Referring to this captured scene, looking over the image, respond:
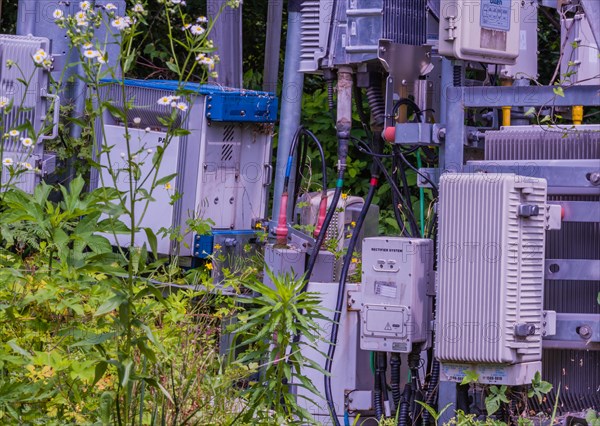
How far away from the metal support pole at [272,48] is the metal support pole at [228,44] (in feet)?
1.74

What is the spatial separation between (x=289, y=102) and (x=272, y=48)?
1.51 m

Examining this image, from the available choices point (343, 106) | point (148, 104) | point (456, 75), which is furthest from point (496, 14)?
point (148, 104)

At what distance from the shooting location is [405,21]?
5.19 metres

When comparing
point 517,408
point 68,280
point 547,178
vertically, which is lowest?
point 517,408

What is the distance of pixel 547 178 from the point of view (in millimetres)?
4449

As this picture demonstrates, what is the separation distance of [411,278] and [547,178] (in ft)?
2.27

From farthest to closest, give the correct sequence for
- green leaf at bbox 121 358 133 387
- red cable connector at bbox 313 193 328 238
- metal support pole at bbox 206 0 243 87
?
metal support pole at bbox 206 0 243 87
red cable connector at bbox 313 193 328 238
green leaf at bbox 121 358 133 387

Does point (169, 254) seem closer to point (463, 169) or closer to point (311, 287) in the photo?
point (311, 287)


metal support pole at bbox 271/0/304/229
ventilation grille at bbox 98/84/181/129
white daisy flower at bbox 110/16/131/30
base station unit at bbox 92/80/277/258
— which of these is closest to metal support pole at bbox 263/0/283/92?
metal support pole at bbox 271/0/304/229

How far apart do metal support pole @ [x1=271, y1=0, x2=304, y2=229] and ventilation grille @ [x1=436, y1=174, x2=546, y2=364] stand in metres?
1.81

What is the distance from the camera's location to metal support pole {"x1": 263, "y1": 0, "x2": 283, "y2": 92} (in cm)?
756

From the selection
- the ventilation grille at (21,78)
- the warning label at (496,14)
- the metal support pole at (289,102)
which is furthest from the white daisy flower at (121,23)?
the ventilation grille at (21,78)

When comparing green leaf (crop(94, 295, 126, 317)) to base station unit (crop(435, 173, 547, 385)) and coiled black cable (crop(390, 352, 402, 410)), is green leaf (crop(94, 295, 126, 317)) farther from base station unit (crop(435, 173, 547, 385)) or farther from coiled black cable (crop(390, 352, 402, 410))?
coiled black cable (crop(390, 352, 402, 410))

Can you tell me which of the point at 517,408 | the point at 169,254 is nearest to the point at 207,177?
the point at 169,254
